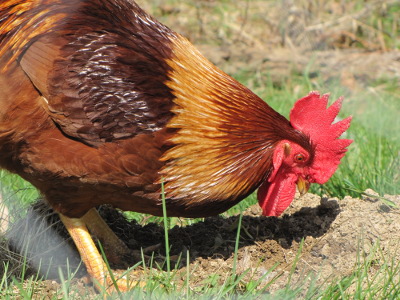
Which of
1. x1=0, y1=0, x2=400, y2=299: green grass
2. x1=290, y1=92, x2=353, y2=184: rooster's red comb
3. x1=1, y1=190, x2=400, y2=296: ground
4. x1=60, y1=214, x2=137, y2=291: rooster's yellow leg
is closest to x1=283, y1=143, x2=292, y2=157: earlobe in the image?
x1=290, y1=92, x2=353, y2=184: rooster's red comb

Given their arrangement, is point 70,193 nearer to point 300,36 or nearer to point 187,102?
point 187,102

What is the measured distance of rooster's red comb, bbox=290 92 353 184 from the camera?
3.44m

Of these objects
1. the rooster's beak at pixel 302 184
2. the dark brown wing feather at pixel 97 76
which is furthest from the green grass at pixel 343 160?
the dark brown wing feather at pixel 97 76

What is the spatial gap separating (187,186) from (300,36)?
4596 millimetres

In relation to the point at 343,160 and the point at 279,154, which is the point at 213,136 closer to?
Result: the point at 279,154

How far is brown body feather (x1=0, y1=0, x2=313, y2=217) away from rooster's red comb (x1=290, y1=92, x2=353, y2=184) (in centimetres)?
11

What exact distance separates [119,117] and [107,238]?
3.04 feet

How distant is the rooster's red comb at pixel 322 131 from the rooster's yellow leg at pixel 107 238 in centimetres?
121

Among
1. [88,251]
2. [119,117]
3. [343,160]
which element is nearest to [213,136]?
[119,117]

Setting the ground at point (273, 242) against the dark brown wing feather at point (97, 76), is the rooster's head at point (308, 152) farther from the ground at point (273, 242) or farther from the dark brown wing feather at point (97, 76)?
the dark brown wing feather at point (97, 76)

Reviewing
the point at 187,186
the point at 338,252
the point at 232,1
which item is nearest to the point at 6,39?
the point at 187,186

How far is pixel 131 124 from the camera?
3.14 m

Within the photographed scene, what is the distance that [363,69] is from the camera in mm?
6863

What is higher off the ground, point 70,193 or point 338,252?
point 70,193
